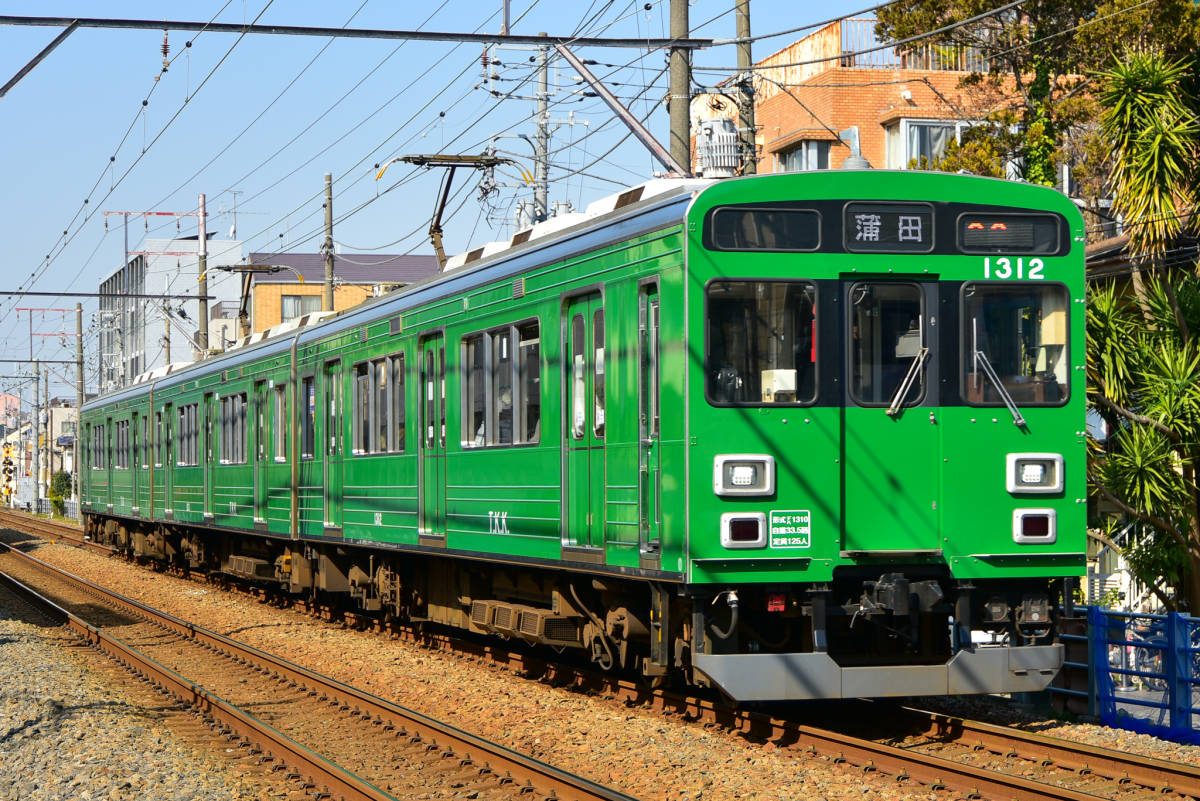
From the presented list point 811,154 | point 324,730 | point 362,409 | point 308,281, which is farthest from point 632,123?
point 308,281

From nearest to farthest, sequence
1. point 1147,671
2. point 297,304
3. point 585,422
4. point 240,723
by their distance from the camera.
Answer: point 1147,671 → point 585,422 → point 240,723 → point 297,304

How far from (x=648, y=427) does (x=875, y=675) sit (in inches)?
77.7

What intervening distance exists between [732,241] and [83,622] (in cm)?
1163

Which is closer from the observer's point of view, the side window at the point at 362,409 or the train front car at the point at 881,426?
the train front car at the point at 881,426

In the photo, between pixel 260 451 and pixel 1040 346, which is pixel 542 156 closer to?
pixel 260 451

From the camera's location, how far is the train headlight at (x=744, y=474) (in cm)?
898

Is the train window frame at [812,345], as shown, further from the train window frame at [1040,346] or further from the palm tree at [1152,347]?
the palm tree at [1152,347]

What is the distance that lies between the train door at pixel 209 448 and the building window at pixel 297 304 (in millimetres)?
48657

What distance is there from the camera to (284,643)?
16.4m

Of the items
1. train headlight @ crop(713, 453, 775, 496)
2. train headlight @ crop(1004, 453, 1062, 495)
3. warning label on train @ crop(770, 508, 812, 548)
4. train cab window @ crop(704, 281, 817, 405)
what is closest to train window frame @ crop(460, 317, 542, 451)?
train cab window @ crop(704, 281, 817, 405)

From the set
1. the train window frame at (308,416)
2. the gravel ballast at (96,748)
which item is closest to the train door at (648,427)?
the gravel ballast at (96,748)

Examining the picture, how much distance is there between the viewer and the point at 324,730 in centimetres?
1066

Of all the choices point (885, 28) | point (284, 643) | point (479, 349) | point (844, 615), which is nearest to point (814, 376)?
point (844, 615)

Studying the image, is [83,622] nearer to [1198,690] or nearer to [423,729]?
[423,729]
